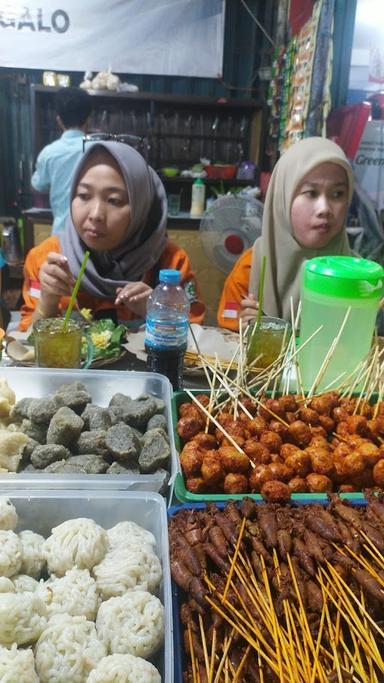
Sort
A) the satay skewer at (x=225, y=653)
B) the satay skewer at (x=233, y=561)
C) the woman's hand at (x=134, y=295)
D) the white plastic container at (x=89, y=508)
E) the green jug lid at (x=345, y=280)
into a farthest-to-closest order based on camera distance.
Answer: the woman's hand at (x=134, y=295) < the green jug lid at (x=345, y=280) < the white plastic container at (x=89, y=508) < the satay skewer at (x=233, y=561) < the satay skewer at (x=225, y=653)

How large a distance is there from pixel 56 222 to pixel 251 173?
2653 mm

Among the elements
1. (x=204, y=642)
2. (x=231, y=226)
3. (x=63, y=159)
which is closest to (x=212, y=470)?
(x=204, y=642)

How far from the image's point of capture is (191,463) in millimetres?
1485

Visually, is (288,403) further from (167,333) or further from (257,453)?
(167,333)

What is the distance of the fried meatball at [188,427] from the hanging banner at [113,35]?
6.36 meters

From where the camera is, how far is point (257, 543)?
3.96ft

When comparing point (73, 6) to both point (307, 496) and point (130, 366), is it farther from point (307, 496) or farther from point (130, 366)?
point (307, 496)

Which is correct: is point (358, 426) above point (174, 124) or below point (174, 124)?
below

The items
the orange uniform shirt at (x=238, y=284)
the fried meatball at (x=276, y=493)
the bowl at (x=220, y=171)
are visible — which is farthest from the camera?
→ the bowl at (x=220, y=171)

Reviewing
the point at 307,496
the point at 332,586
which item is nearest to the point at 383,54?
the point at 307,496

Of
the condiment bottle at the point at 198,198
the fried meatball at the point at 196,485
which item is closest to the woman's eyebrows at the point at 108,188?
the fried meatball at the point at 196,485

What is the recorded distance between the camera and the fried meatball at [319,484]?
4.78 ft

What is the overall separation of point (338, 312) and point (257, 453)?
0.73 metres

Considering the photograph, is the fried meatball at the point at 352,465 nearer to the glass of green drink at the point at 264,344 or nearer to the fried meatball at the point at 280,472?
the fried meatball at the point at 280,472
